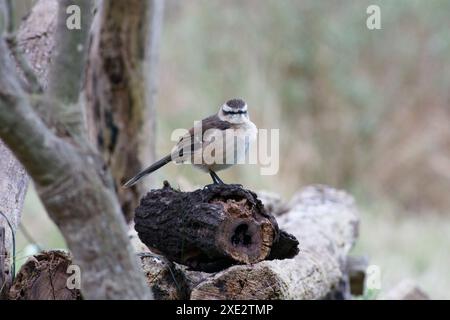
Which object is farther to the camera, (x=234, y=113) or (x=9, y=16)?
(x=234, y=113)

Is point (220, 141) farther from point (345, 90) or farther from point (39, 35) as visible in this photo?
point (345, 90)

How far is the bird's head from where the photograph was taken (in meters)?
4.39

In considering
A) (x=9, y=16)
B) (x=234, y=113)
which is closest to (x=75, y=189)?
(x=9, y=16)

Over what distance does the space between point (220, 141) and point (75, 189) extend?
1.67 meters

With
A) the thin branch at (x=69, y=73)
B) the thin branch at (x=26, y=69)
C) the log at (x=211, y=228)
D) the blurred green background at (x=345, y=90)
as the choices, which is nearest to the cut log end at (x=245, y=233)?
the log at (x=211, y=228)

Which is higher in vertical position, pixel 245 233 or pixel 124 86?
pixel 124 86

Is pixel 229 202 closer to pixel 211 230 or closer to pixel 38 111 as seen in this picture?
pixel 211 230

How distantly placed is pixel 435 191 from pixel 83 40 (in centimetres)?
937

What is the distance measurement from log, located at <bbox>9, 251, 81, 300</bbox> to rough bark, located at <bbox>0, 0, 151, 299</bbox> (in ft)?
2.96

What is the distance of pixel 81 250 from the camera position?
107 inches

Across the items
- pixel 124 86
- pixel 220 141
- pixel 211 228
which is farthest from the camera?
pixel 124 86

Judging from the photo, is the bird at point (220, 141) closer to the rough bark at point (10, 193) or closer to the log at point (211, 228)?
the log at point (211, 228)

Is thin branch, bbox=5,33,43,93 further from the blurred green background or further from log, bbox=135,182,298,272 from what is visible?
the blurred green background

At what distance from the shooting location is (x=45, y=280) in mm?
3652
